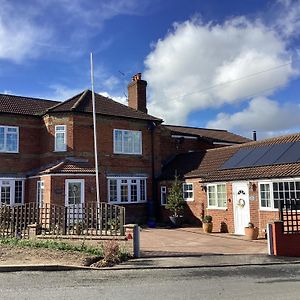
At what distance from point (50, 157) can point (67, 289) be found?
17410 millimetres

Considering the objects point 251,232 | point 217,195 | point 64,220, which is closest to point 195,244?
point 251,232

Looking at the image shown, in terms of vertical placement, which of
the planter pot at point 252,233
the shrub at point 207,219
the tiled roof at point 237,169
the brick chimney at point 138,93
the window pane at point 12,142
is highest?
the brick chimney at point 138,93

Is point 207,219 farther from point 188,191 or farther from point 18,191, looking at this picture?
point 18,191

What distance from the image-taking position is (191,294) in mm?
8734

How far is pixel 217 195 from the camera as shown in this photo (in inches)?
863

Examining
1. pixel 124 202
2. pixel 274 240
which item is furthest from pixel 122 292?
pixel 124 202

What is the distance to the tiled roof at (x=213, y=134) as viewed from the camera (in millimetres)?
35656

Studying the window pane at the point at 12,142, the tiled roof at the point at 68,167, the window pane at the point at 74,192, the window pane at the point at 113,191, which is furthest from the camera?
the window pane at the point at 113,191

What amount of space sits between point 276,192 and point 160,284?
1022 cm

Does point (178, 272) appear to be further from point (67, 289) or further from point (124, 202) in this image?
point (124, 202)

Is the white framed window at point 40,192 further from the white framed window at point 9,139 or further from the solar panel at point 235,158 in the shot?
the solar panel at point 235,158

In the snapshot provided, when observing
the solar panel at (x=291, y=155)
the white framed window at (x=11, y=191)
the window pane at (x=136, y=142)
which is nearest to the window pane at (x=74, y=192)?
the white framed window at (x=11, y=191)

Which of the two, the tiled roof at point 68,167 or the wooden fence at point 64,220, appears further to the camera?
the tiled roof at point 68,167

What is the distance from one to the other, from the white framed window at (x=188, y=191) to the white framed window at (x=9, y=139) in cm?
1082
